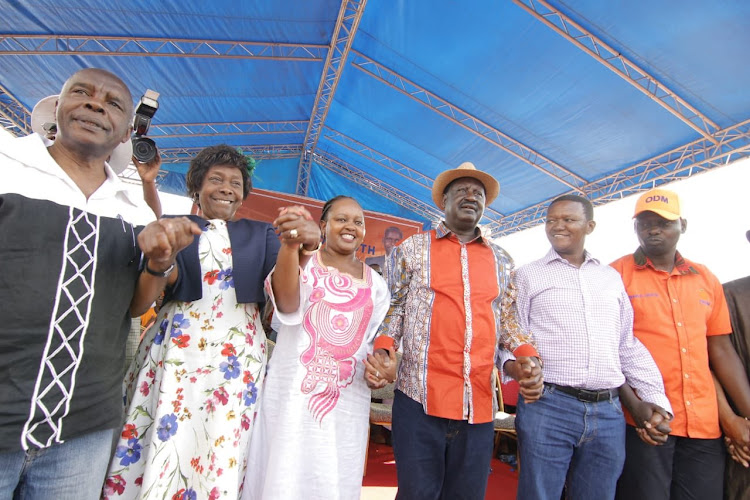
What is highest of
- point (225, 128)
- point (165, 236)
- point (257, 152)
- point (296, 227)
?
point (257, 152)

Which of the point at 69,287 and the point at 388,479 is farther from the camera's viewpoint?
the point at 388,479

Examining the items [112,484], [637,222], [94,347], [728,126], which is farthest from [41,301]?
[728,126]

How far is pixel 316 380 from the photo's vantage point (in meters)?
1.54

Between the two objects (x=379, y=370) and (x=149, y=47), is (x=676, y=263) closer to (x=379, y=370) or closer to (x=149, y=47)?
(x=379, y=370)

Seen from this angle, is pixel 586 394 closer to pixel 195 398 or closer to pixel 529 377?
pixel 529 377

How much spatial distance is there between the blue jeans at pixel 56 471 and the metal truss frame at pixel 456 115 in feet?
22.7

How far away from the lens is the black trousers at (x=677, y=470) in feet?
6.14

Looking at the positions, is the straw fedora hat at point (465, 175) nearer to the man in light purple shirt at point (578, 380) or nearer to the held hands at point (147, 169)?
the man in light purple shirt at point (578, 380)

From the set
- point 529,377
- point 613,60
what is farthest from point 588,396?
point 613,60

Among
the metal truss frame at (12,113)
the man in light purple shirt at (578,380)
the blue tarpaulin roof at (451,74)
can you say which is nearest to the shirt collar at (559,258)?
the man in light purple shirt at (578,380)

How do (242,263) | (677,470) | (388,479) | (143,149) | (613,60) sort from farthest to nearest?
(613,60), (388,479), (677,470), (143,149), (242,263)

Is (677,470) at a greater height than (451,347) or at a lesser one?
lesser

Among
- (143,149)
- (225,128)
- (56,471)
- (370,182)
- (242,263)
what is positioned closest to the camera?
(56,471)

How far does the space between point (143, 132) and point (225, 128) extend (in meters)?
8.32
